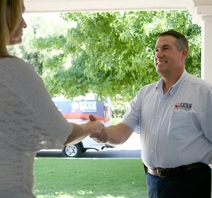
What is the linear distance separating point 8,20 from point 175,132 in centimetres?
151

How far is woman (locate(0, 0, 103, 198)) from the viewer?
4.15 ft

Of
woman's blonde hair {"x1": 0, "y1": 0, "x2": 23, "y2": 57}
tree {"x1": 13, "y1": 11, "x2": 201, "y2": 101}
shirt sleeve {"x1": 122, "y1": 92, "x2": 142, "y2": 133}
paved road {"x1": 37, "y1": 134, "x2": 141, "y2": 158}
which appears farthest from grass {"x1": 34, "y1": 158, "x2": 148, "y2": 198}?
woman's blonde hair {"x1": 0, "y1": 0, "x2": 23, "y2": 57}

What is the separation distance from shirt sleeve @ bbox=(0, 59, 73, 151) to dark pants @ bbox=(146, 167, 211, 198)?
53.4 inches

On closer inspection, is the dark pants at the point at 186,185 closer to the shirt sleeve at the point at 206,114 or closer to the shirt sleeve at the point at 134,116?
the shirt sleeve at the point at 206,114

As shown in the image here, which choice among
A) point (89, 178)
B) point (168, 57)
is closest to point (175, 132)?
point (168, 57)

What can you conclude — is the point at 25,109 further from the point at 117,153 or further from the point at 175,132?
the point at 117,153

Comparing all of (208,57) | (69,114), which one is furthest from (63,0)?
(69,114)

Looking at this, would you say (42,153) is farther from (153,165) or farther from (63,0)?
(153,165)

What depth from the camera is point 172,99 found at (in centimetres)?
264

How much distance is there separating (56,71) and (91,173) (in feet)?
12.8

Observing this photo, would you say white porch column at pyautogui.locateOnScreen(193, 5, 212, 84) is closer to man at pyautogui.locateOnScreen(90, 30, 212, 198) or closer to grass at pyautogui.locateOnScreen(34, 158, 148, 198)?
man at pyautogui.locateOnScreen(90, 30, 212, 198)

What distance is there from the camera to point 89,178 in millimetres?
10180

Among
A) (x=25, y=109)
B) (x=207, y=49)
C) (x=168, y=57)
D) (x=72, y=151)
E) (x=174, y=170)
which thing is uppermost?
(x=207, y=49)

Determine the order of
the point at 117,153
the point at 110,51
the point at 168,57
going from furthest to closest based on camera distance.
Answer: the point at 117,153, the point at 110,51, the point at 168,57
